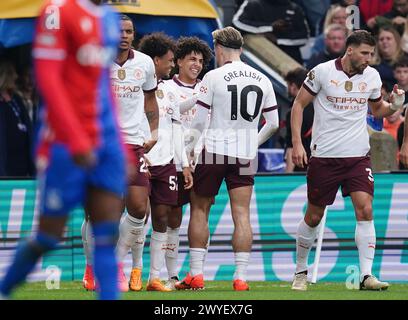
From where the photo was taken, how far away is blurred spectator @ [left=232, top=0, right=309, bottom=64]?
723 inches

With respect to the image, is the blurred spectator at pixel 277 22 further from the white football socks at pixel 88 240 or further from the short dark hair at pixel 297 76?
the white football socks at pixel 88 240

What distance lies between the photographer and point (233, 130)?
42.3 ft

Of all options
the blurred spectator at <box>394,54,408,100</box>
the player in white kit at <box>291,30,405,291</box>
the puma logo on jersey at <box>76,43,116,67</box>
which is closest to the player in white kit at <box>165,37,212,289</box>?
the player in white kit at <box>291,30,405,291</box>

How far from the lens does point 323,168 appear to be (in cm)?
1299

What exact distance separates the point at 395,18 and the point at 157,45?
6275 mm

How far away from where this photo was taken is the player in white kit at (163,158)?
13258 millimetres

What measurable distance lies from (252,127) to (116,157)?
15.6 ft

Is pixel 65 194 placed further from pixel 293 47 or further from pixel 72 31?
pixel 293 47

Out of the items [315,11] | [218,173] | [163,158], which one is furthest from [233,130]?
[315,11]

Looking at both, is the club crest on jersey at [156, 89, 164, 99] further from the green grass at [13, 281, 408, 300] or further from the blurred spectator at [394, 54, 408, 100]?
the blurred spectator at [394, 54, 408, 100]

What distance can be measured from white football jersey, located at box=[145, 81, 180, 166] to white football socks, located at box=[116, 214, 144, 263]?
0.82 metres

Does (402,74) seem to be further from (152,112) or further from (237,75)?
A: (152,112)

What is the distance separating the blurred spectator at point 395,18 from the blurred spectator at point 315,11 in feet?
2.89
